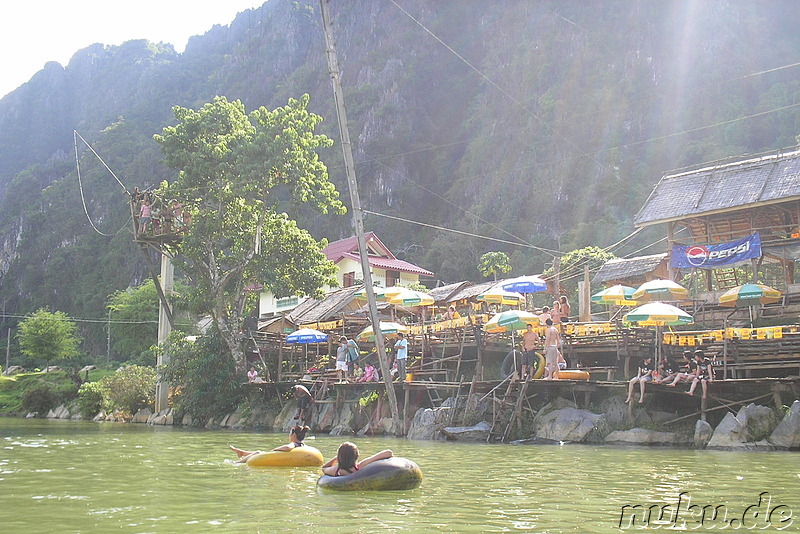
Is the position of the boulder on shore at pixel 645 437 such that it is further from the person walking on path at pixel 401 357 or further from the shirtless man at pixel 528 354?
the person walking on path at pixel 401 357

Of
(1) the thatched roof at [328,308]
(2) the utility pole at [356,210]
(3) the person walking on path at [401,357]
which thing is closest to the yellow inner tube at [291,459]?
(2) the utility pole at [356,210]

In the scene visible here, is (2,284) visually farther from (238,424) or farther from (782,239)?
(782,239)

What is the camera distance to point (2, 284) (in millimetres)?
→ 96000

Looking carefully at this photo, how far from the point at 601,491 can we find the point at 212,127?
912 inches

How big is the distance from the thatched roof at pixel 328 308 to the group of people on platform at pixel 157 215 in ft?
25.0

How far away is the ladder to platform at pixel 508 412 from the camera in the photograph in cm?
1811

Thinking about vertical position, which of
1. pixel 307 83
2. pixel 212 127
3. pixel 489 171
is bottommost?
pixel 212 127

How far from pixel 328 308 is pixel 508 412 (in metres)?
17.2

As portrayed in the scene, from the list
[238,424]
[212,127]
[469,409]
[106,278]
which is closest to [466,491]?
[469,409]

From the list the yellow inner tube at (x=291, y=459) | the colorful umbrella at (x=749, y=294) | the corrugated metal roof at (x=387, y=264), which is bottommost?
the yellow inner tube at (x=291, y=459)

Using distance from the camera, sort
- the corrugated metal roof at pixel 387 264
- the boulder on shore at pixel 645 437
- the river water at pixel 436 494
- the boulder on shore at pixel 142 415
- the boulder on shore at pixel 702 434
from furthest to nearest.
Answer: the corrugated metal roof at pixel 387 264 → the boulder on shore at pixel 142 415 → the boulder on shore at pixel 645 437 → the boulder on shore at pixel 702 434 → the river water at pixel 436 494

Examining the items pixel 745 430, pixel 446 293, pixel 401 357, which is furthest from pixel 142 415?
pixel 745 430

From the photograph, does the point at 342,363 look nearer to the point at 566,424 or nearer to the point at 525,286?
the point at 525,286

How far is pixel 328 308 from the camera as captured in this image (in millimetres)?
34844
